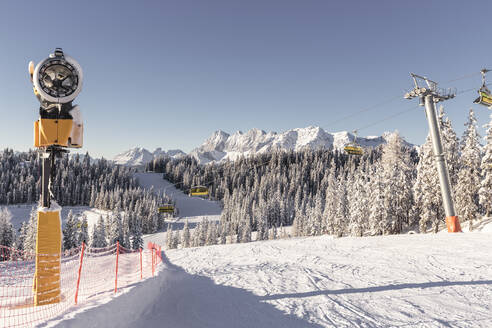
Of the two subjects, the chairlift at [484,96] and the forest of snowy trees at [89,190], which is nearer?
the chairlift at [484,96]

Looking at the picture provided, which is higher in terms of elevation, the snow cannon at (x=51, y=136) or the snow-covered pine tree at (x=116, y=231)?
the snow cannon at (x=51, y=136)

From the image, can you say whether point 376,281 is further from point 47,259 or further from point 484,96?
point 484,96

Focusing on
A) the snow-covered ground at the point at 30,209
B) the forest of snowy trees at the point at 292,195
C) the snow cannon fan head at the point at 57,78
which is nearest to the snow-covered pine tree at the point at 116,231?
the forest of snowy trees at the point at 292,195

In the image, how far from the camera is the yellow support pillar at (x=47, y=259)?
211 inches

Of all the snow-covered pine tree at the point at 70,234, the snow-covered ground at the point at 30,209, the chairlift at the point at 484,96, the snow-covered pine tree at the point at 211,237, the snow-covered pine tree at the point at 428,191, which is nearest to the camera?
the chairlift at the point at 484,96

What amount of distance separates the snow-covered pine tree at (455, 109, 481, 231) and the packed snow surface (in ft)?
64.4

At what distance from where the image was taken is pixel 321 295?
730 centimetres

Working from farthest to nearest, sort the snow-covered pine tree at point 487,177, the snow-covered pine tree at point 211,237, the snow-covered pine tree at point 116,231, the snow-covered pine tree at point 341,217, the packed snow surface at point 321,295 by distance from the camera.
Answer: the snow-covered pine tree at point 211,237, the snow-covered pine tree at point 116,231, the snow-covered pine tree at point 341,217, the snow-covered pine tree at point 487,177, the packed snow surface at point 321,295

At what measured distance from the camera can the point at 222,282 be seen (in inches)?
364

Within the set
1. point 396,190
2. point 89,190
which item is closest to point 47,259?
point 396,190

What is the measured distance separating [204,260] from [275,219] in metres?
109

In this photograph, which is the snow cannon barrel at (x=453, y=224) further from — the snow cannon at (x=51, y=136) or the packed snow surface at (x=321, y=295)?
the snow cannon at (x=51, y=136)

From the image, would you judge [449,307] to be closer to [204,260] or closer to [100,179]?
[204,260]

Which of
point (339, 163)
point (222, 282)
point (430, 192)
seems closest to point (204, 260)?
point (222, 282)
